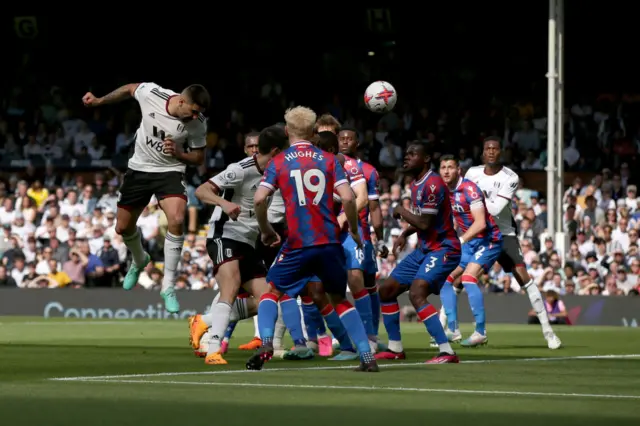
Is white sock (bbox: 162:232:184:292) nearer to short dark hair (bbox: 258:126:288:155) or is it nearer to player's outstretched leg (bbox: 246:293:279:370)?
short dark hair (bbox: 258:126:288:155)

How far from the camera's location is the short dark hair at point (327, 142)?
1322 centimetres

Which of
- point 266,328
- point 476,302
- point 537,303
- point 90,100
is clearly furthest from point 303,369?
point 537,303

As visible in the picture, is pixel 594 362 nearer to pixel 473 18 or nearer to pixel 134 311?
pixel 134 311

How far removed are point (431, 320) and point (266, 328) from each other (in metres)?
1.85

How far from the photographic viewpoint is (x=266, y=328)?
1116cm

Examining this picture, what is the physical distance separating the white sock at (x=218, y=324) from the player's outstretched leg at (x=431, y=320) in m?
1.71

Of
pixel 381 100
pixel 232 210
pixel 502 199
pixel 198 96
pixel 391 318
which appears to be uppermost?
pixel 381 100

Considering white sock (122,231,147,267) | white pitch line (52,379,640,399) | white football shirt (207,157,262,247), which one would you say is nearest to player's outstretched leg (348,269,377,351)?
white football shirt (207,157,262,247)

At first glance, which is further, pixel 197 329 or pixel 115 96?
pixel 115 96

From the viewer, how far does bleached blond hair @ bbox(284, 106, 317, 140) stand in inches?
424

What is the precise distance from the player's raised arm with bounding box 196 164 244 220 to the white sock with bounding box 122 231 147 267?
2484mm

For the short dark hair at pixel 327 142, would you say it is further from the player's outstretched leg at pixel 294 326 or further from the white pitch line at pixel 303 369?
the white pitch line at pixel 303 369

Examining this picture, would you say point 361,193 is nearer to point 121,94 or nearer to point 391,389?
point 121,94

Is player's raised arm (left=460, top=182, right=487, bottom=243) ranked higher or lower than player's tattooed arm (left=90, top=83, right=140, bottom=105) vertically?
lower
